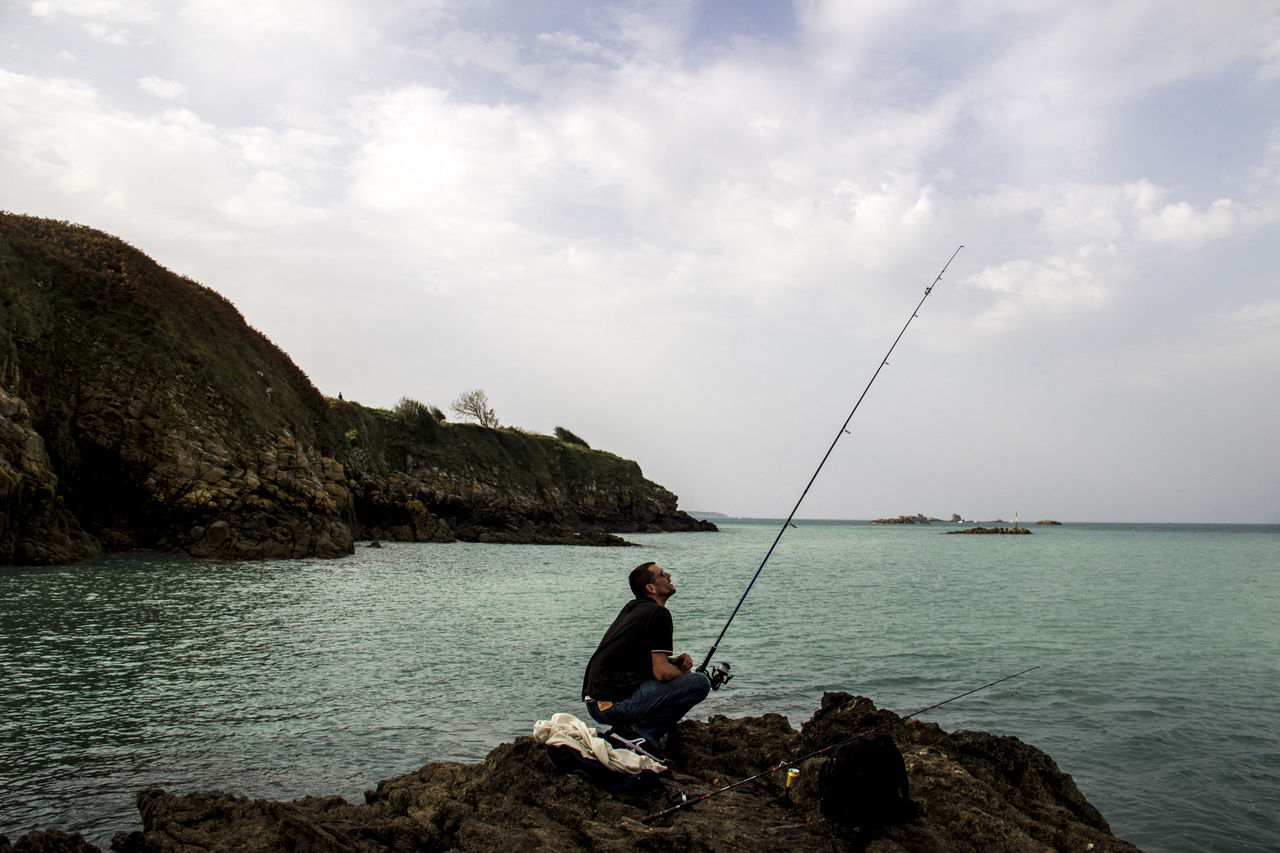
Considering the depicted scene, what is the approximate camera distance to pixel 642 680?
575 centimetres

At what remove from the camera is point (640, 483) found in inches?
3191

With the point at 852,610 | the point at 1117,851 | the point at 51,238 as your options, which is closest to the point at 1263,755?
the point at 1117,851

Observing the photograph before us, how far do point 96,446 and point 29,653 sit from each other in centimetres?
1897

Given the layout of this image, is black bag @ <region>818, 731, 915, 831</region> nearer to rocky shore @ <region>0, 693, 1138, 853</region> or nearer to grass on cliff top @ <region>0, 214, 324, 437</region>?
rocky shore @ <region>0, 693, 1138, 853</region>

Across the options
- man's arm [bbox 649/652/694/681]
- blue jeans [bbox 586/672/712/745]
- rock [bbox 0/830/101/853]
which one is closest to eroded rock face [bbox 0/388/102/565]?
rock [bbox 0/830/101/853]

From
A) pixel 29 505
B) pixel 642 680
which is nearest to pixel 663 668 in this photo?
pixel 642 680

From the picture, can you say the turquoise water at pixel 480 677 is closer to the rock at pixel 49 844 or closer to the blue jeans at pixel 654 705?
the rock at pixel 49 844

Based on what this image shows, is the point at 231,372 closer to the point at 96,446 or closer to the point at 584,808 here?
the point at 96,446

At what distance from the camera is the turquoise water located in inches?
247

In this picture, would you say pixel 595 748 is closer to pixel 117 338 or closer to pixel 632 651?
pixel 632 651

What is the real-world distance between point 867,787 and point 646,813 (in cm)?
147

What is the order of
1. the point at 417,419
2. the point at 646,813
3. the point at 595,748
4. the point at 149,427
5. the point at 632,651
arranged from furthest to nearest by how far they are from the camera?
the point at 417,419
the point at 149,427
the point at 632,651
the point at 595,748
the point at 646,813

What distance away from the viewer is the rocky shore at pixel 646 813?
4270 mm

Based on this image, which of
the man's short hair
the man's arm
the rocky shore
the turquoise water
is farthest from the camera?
the turquoise water
